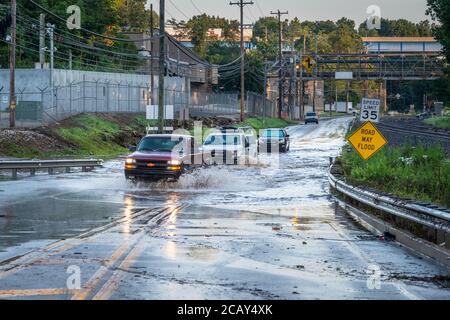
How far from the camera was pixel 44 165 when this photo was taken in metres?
35.0

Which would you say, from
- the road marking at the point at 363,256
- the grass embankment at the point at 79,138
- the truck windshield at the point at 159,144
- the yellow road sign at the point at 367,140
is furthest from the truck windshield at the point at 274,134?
the road marking at the point at 363,256

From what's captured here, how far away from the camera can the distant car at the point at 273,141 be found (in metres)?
55.0

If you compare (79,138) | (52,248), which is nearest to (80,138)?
(79,138)

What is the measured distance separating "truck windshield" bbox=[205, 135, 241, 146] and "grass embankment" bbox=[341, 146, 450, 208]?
→ 865 cm

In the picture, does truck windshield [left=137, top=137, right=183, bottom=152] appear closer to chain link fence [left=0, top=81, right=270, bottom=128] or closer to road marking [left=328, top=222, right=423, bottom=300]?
road marking [left=328, top=222, right=423, bottom=300]

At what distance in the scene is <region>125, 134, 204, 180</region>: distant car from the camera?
29.2 metres

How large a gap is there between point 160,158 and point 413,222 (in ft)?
47.8

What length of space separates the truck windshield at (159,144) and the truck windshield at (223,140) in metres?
8.24

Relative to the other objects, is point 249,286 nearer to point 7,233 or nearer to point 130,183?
point 7,233

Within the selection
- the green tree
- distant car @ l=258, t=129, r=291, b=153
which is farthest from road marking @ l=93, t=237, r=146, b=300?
the green tree

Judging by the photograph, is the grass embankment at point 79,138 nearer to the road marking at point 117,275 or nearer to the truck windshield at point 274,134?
the truck windshield at point 274,134

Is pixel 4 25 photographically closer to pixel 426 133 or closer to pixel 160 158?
pixel 426 133
